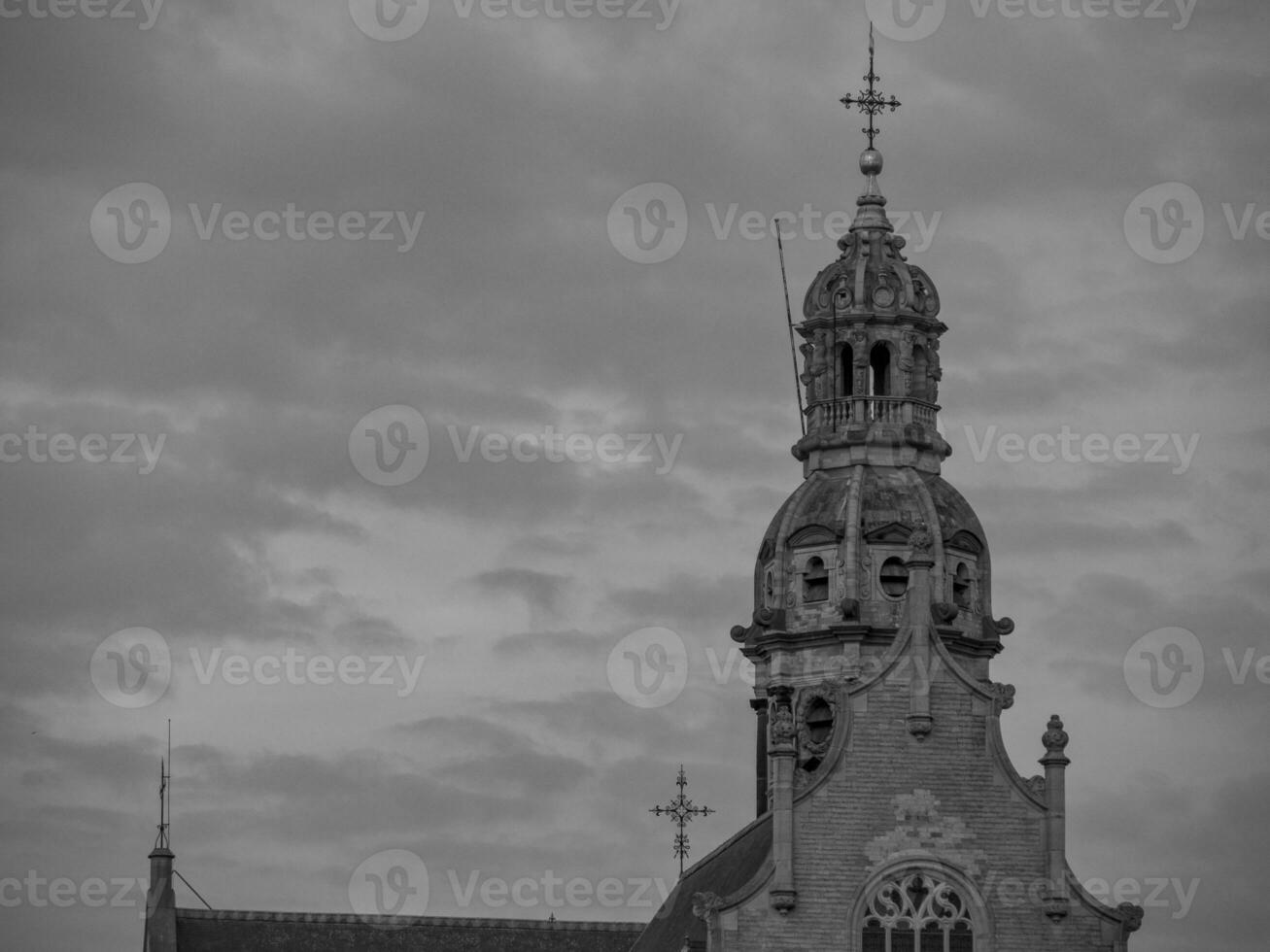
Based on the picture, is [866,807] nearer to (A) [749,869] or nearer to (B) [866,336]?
(A) [749,869]

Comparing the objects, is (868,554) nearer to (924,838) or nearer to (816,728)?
(816,728)

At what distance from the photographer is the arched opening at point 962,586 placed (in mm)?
116438

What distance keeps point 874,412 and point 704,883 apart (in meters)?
14.0

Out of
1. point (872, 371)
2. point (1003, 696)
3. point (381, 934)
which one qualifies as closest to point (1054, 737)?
point (1003, 696)

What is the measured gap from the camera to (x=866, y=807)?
106312 millimetres

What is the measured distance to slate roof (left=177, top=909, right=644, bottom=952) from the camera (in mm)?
124938

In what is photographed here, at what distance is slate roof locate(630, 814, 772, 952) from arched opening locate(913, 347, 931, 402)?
41.9ft

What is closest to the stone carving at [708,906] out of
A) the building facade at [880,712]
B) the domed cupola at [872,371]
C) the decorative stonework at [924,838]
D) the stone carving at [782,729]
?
the building facade at [880,712]

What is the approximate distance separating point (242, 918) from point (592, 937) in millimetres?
10849

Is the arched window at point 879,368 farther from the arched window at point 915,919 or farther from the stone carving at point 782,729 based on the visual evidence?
the arched window at point 915,919

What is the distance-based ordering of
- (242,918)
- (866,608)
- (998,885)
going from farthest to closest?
(242,918) < (866,608) < (998,885)

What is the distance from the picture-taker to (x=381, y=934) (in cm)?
12619

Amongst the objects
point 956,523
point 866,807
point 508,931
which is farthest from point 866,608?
point 508,931

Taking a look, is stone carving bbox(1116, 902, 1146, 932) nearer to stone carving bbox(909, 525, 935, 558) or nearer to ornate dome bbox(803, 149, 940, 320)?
stone carving bbox(909, 525, 935, 558)
